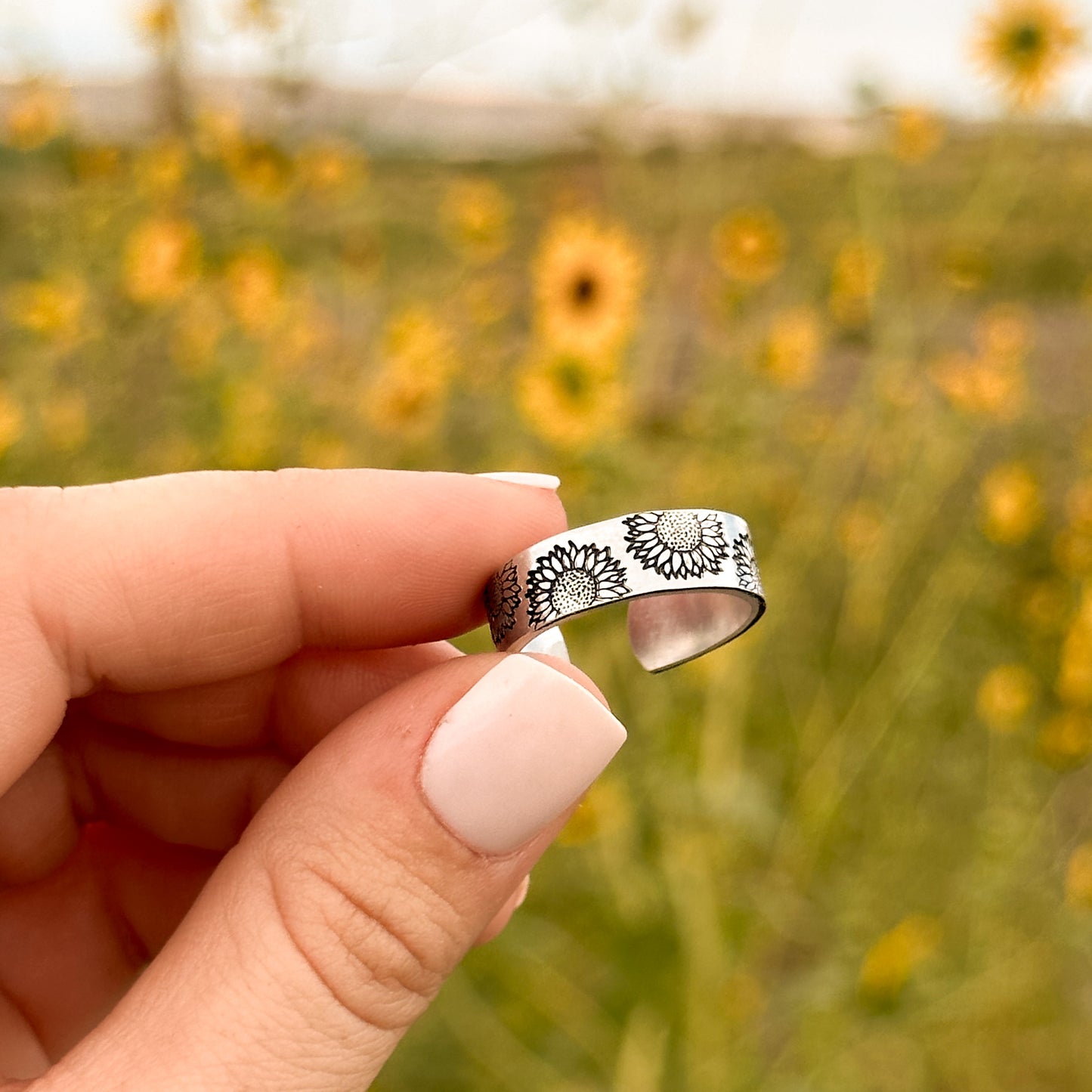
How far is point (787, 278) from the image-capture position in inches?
48.3

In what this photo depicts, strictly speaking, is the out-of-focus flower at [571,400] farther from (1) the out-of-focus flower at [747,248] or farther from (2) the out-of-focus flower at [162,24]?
(2) the out-of-focus flower at [162,24]

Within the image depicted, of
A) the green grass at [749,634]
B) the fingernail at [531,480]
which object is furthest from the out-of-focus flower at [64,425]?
the fingernail at [531,480]

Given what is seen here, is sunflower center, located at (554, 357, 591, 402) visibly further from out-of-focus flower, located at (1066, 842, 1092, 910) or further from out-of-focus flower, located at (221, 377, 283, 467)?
out-of-focus flower, located at (1066, 842, 1092, 910)

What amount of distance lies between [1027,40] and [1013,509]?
380 millimetres

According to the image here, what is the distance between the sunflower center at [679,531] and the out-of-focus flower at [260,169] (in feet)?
2.90

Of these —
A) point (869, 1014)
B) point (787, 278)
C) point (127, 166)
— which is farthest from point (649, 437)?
point (127, 166)

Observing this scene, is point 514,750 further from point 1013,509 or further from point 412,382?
point 1013,509

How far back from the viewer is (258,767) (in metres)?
0.45

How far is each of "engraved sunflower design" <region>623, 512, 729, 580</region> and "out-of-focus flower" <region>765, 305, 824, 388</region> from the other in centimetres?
53

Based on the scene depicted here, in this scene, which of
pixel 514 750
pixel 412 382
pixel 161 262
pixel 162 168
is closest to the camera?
pixel 514 750

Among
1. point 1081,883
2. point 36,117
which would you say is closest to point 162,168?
point 36,117

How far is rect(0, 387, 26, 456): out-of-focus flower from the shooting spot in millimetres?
786

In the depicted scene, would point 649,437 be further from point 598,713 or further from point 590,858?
point 598,713

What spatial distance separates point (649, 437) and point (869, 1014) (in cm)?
42
